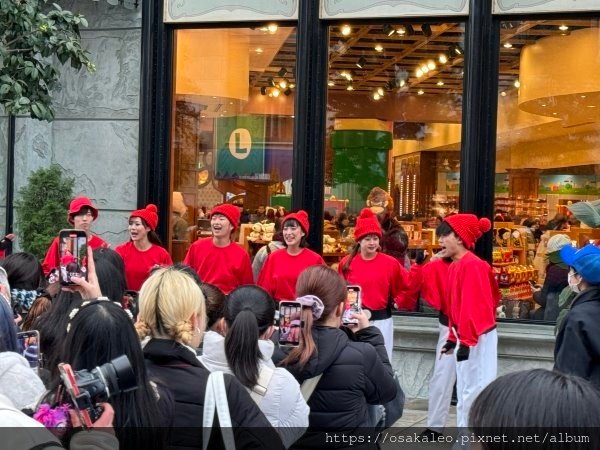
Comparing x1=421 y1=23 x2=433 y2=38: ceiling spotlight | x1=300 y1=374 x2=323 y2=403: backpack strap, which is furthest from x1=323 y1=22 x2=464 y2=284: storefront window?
→ x1=300 y1=374 x2=323 y2=403: backpack strap

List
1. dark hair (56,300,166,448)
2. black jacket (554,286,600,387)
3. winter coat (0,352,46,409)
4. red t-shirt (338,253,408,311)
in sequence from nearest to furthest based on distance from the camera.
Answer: dark hair (56,300,166,448), winter coat (0,352,46,409), black jacket (554,286,600,387), red t-shirt (338,253,408,311)

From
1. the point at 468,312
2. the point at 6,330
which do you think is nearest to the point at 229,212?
the point at 468,312

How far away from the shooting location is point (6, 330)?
11.4 ft

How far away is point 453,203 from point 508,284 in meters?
1.01

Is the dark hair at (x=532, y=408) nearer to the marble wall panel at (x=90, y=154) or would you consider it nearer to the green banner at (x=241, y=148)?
the green banner at (x=241, y=148)

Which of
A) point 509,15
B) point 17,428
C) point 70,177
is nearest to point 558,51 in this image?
point 509,15

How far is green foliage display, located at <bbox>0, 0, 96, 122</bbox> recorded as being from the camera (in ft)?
23.5

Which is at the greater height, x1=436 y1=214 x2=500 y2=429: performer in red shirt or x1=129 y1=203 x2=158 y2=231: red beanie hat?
x1=129 y1=203 x2=158 y2=231: red beanie hat

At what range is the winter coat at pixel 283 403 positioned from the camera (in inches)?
146

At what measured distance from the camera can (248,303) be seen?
413 cm

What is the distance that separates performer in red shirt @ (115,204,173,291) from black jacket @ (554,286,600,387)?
5.06 meters

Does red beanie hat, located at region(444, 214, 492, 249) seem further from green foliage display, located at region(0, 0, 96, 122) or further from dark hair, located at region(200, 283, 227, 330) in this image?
green foliage display, located at region(0, 0, 96, 122)

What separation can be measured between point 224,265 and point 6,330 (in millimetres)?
5176

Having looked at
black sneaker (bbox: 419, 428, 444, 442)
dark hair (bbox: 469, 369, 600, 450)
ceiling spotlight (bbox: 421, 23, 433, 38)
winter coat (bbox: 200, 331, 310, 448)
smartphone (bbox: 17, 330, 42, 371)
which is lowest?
black sneaker (bbox: 419, 428, 444, 442)
